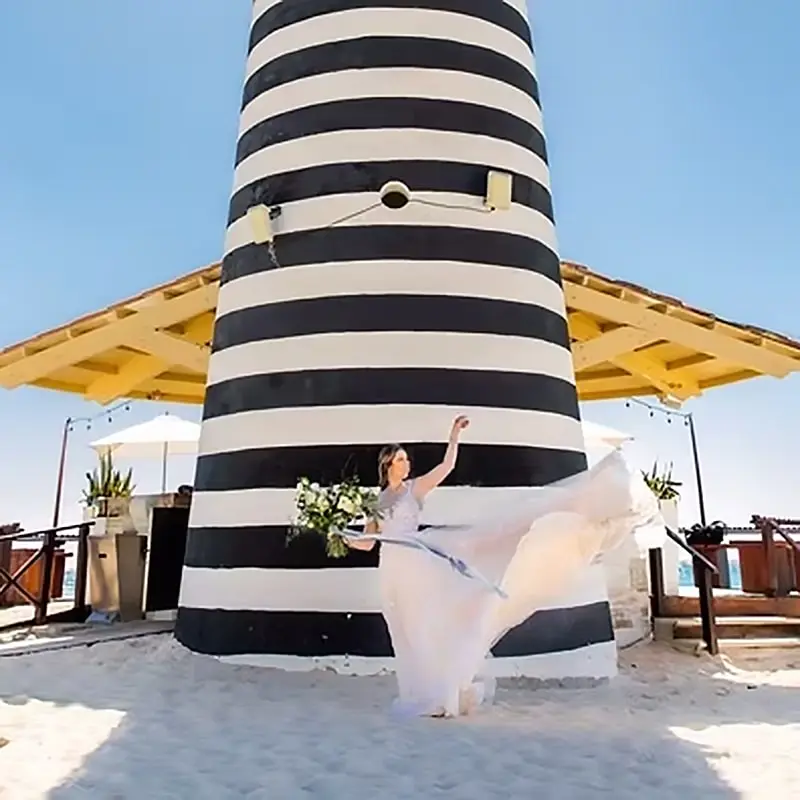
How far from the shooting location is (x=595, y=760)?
3557 mm

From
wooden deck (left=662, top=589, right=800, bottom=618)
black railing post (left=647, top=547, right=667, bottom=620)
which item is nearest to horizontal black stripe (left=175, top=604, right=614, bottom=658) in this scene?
black railing post (left=647, top=547, right=667, bottom=620)

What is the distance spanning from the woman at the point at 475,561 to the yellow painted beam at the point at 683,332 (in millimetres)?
3912

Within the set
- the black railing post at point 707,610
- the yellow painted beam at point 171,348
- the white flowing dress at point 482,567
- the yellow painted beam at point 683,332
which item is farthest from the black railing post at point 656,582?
the yellow painted beam at point 171,348

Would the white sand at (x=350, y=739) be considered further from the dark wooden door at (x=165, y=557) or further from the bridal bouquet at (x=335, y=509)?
the dark wooden door at (x=165, y=557)

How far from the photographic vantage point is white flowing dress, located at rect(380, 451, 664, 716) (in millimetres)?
4496

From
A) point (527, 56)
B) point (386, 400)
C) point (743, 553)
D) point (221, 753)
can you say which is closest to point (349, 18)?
point (527, 56)

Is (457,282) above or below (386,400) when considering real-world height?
above

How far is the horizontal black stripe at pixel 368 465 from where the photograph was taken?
6.05 m

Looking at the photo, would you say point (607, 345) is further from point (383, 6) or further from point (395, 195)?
point (383, 6)

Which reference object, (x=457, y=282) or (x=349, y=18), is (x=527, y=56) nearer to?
(x=349, y=18)

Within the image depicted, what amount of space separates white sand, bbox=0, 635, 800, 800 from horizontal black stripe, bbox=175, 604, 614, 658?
0.69ft

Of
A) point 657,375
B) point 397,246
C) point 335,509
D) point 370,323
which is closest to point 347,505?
point 335,509

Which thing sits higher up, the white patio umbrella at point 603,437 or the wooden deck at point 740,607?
the white patio umbrella at point 603,437

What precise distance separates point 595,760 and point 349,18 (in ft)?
18.3
